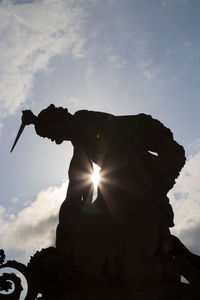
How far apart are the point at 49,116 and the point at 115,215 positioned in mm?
2620

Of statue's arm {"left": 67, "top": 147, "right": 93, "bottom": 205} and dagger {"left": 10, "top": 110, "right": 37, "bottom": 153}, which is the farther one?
dagger {"left": 10, "top": 110, "right": 37, "bottom": 153}

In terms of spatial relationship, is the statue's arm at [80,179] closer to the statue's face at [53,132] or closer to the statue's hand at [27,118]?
the statue's face at [53,132]

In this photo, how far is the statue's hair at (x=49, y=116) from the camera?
6.81m

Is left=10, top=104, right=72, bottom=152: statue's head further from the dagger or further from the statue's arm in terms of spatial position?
the statue's arm

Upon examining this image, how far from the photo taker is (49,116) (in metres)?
6.84

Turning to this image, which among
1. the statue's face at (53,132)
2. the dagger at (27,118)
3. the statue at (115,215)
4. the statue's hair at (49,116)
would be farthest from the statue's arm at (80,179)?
the dagger at (27,118)

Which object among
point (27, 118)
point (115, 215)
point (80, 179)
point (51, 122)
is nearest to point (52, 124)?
point (51, 122)

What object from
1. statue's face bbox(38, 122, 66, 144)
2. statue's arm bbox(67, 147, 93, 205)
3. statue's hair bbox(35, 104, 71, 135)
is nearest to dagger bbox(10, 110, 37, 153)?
statue's hair bbox(35, 104, 71, 135)

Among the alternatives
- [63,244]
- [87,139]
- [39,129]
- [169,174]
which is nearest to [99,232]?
[63,244]

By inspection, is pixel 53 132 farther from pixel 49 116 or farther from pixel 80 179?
pixel 80 179

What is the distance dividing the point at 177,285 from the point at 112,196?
170 cm

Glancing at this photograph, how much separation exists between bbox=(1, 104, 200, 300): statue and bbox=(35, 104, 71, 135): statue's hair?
19 millimetres

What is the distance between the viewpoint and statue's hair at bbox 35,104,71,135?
681 centimetres

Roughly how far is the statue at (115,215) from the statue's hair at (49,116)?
2cm
